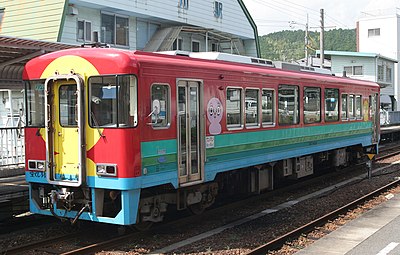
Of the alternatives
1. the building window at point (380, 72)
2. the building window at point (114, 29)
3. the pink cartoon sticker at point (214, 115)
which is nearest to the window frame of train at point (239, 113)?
the pink cartoon sticker at point (214, 115)

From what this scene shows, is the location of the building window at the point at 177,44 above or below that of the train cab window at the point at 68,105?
above

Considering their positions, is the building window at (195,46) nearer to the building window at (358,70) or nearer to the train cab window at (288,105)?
the train cab window at (288,105)

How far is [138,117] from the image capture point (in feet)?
24.7

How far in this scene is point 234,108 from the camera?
9.76 metres

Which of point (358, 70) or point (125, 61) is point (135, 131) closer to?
point (125, 61)

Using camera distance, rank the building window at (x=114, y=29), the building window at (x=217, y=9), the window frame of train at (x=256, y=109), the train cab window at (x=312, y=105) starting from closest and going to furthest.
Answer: the window frame of train at (x=256, y=109), the train cab window at (x=312, y=105), the building window at (x=114, y=29), the building window at (x=217, y=9)

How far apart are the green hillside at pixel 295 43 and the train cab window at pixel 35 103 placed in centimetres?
7908

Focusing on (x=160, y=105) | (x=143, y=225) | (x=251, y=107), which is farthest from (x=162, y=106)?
(x=251, y=107)

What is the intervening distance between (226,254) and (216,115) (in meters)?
2.71

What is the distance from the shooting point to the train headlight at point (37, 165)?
8264 millimetres

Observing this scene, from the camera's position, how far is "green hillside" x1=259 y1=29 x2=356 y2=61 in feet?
313

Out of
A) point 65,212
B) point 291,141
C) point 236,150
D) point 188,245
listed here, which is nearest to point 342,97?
point 291,141

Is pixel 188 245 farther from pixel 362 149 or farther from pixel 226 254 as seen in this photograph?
pixel 362 149

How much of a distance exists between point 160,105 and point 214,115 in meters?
1.49
